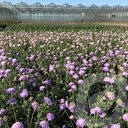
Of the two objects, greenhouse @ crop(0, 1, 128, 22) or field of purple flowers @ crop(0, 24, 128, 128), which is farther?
greenhouse @ crop(0, 1, 128, 22)

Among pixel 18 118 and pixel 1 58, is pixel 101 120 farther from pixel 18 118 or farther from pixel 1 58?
pixel 1 58

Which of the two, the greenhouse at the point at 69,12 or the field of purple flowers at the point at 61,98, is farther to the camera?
the greenhouse at the point at 69,12

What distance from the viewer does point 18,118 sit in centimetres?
237

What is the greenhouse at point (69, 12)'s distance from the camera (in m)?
35.8

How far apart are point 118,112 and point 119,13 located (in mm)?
36697

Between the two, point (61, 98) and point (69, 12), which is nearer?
point (61, 98)

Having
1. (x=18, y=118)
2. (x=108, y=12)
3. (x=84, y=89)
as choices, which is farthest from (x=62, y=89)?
(x=108, y=12)

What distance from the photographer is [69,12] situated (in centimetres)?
3688

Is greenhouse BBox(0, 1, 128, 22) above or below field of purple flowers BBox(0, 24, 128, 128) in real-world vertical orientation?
above

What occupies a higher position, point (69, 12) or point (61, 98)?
point (69, 12)

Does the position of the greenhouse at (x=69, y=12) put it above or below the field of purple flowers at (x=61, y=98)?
above

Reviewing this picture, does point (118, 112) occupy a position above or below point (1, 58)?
below

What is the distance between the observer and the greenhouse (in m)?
35.8

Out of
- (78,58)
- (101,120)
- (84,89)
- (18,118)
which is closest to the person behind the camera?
(101,120)
